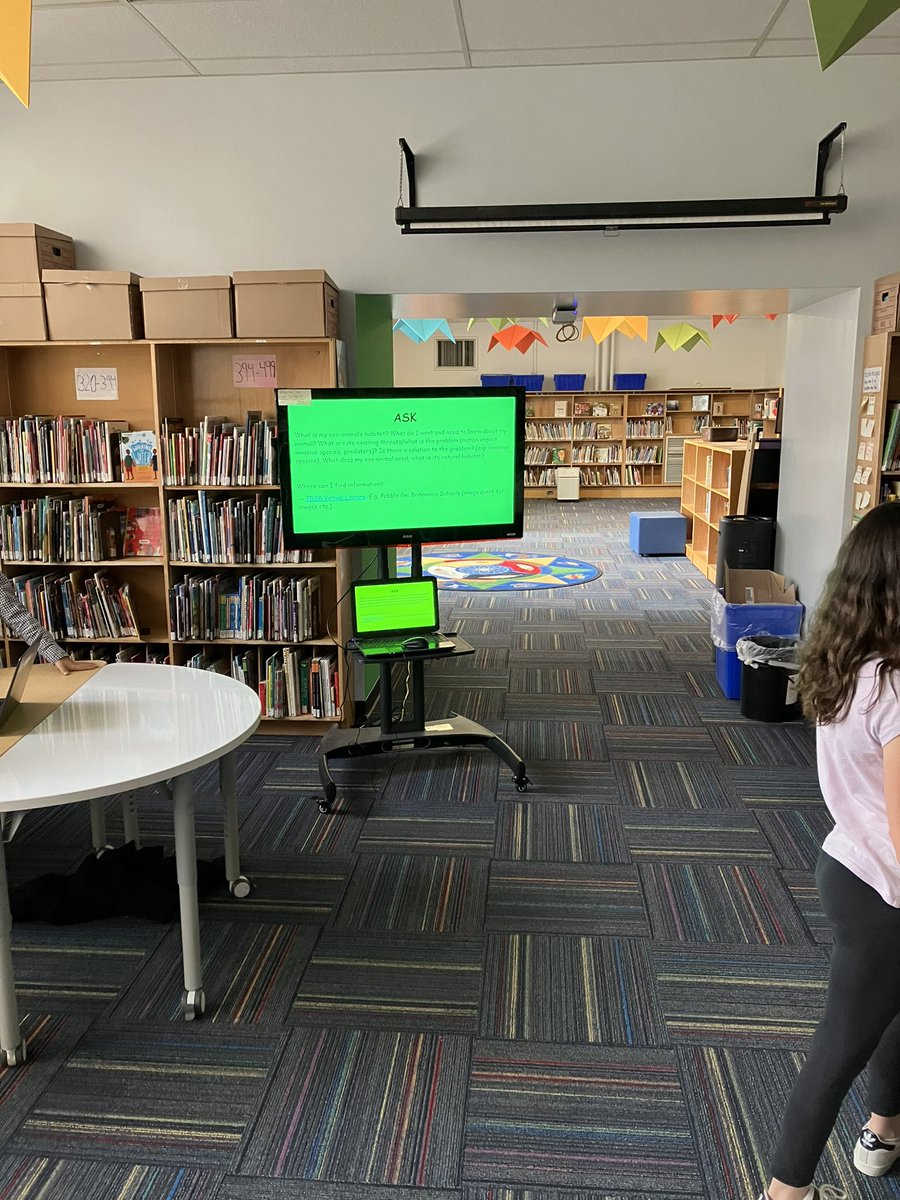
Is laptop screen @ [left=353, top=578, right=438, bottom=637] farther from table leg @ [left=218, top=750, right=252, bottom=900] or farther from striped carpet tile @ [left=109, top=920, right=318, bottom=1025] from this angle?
striped carpet tile @ [left=109, top=920, right=318, bottom=1025]

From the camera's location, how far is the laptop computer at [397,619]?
3.46 meters

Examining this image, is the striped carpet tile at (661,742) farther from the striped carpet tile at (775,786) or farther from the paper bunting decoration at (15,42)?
the paper bunting decoration at (15,42)

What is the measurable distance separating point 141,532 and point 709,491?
5.66m

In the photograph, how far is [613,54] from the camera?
376 cm

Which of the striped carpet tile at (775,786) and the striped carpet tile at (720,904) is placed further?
the striped carpet tile at (775,786)

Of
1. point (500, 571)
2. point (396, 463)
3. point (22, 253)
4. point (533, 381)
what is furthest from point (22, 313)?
point (533, 381)

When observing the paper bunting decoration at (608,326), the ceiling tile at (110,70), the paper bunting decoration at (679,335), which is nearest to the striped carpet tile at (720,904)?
the ceiling tile at (110,70)

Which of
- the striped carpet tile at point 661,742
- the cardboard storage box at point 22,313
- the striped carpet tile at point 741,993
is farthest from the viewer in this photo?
the striped carpet tile at point 661,742

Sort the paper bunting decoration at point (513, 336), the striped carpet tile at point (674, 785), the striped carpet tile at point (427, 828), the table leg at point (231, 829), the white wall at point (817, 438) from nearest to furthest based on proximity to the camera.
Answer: the table leg at point (231, 829) → the striped carpet tile at point (427, 828) → the striped carpet tile at point (674, 785) → the white wall at point (817, 438) → the paper bunting decoration at point (513, 336)

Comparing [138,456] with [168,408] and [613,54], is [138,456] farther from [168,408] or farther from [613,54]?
[613,54]

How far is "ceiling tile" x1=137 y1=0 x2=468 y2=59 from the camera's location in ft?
10.8

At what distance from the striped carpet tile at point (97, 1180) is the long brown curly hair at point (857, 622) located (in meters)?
1.51

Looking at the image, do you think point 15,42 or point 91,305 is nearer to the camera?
point 15,42

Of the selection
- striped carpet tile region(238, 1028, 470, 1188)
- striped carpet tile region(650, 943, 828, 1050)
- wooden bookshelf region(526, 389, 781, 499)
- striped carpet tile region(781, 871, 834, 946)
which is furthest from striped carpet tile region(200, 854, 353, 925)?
wooden bookshelf region(526, 389, 781, 499)
